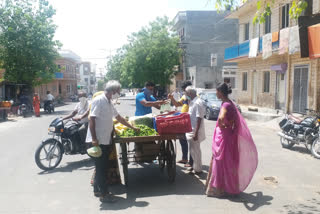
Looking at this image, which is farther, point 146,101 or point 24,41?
point 24,41

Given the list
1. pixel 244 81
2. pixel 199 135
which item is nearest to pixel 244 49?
pixel 244 81

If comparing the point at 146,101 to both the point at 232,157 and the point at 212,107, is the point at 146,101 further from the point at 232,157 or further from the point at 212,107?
the point at 212,107

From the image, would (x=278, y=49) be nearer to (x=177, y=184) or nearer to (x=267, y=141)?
(x=267, y=141)

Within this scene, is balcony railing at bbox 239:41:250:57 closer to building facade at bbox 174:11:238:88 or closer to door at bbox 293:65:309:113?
door at bbox 293:65:309:113

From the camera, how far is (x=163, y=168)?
20.8 feet

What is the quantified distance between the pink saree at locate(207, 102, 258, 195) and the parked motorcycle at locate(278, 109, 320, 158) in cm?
368

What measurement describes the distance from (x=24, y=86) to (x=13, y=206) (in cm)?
2412

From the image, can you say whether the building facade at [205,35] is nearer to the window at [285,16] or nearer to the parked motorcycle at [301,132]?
the window at [285,16]

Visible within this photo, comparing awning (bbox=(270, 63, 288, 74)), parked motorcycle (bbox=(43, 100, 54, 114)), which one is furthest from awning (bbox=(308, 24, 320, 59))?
parked motorcycle (bbox=(43, 100, 54, 114))

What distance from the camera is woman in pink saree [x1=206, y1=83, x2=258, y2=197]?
475 cm

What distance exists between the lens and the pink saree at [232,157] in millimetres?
4758

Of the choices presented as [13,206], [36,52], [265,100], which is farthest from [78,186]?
[36,52]

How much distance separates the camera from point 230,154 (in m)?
4.76

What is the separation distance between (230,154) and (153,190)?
147cm
